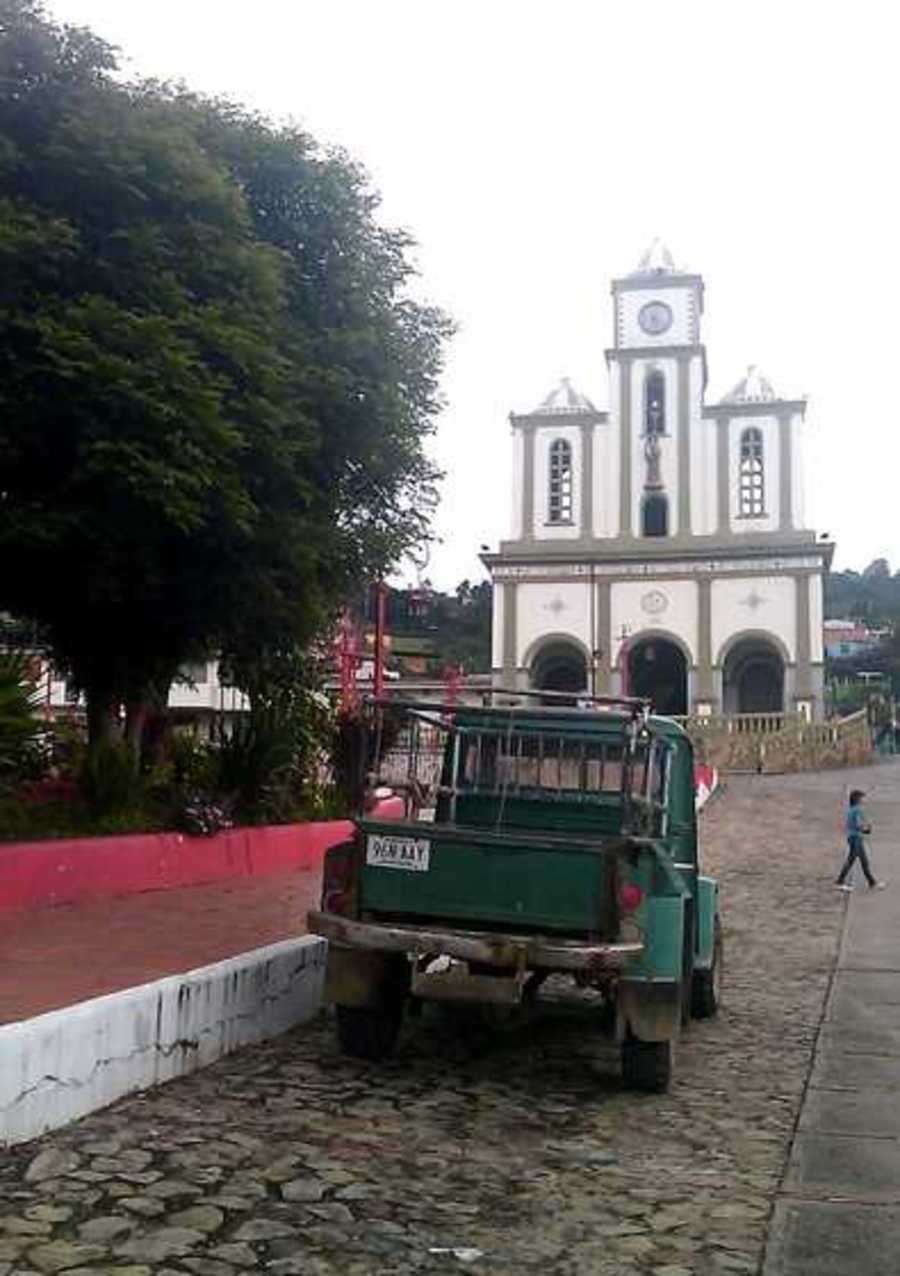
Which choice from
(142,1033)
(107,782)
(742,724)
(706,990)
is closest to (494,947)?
(142,1033)

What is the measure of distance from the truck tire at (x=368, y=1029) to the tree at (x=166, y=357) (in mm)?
4206

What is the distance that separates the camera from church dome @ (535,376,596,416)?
50844 millimetres

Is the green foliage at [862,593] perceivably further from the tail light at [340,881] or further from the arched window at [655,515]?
the tail light at [340,881]

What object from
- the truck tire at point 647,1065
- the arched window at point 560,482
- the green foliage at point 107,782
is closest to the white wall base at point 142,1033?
the truck tire at point 647,1065

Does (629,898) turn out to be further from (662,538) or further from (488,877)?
(662,538)

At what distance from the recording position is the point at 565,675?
166 ft

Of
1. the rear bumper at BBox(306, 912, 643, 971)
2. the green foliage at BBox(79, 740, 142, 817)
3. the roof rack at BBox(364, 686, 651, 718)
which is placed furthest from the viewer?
the green foliage at BBox(79, 740, 142, 817)

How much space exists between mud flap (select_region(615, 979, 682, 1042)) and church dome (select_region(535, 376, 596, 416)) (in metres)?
45.4

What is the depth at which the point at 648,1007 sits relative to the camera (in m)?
6.51

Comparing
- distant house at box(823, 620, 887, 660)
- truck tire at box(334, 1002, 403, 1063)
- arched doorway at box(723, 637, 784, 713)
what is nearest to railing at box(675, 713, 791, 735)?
arched doorway at box(723, 637, 784, 713)

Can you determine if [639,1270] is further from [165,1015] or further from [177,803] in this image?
[177,803]

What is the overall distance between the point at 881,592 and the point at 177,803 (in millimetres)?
100505

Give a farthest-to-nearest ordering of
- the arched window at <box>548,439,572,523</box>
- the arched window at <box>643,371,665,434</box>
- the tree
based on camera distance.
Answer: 1. the arched window at <box>548,439,572,523</box>
2. the arched window at <box>643,371,665,434</box>
3. the tree

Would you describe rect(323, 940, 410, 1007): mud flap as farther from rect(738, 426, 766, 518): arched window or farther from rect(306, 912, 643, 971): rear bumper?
rect(738, 426, 766, 518): arched window
